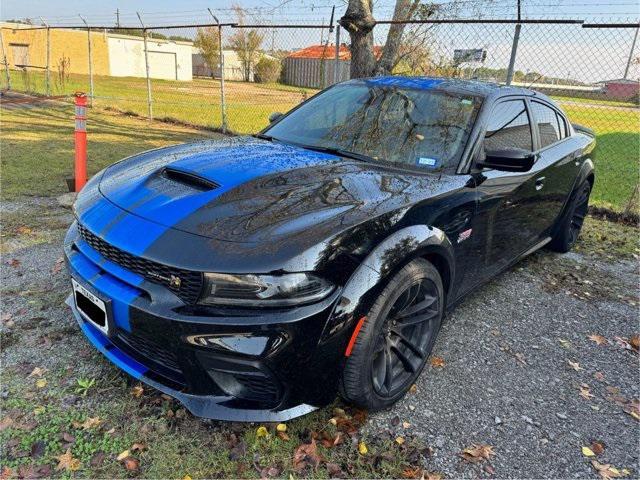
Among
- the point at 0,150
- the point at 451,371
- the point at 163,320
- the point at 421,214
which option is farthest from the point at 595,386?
the point at 0,150

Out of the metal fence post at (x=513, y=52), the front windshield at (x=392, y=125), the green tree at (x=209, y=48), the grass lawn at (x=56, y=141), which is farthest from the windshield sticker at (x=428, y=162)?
the green tree at (x=209, y=48)

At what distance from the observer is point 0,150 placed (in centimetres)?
755

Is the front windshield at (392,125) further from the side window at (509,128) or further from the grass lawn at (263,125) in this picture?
the grass lawn at (263,125)

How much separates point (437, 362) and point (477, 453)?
74cm

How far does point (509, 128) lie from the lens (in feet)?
11.2

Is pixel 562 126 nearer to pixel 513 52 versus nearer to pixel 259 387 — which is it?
pixel 513 52

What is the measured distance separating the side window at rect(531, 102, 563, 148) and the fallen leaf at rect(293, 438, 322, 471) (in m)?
3.00

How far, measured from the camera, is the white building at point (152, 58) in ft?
134

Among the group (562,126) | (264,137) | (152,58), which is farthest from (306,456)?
(152,58)

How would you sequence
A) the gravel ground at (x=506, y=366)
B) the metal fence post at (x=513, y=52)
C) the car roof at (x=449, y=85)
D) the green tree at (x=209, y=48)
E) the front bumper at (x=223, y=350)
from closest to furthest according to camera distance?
the front bumper at (x=223, y=350) < the gravel ground at (x=506, y=366) < the car roof at (x=449, y=85) < the metal fence post at (x=513, y=52) < the green tree at (x=209, y=48)

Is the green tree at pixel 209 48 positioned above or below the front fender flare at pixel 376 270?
above

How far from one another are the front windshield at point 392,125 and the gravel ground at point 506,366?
1280 millimetres

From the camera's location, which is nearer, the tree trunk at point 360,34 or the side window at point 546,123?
the side window at point 546,123

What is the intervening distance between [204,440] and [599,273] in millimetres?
4138
